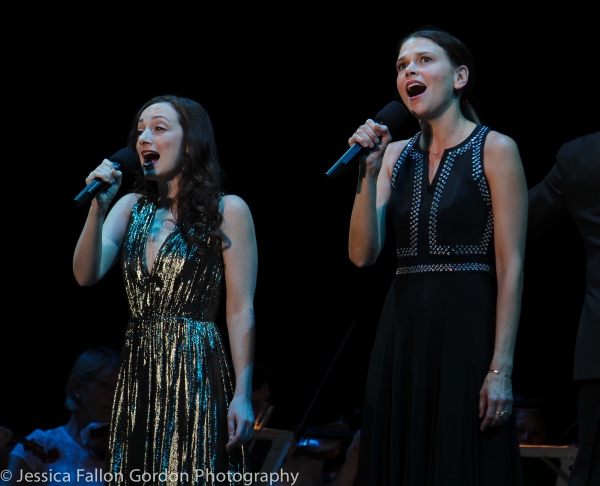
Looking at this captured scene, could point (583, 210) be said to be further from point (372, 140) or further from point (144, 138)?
point (144, 138)

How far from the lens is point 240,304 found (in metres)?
2.38

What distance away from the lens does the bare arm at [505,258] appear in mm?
2006

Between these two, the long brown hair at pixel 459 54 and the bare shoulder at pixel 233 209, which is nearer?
the long brown hair at pixel 459 54

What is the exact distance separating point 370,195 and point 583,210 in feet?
1.98

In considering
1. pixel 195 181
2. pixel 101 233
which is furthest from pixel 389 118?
pixel 101 233

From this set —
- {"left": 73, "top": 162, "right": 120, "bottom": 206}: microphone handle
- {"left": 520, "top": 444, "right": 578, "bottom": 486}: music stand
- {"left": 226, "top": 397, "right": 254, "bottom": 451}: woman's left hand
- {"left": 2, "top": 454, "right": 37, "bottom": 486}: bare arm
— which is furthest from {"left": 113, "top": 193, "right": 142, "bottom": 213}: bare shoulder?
{"left": 520, "top": 444, "right": 578, "bottom": 486}: music stand

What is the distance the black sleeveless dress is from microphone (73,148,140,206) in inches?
27.5

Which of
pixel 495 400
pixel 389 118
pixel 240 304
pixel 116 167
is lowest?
pixel 495 400

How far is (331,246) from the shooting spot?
5250mm

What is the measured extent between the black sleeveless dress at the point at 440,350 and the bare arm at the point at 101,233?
718mm

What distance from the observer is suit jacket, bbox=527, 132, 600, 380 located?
225 cm

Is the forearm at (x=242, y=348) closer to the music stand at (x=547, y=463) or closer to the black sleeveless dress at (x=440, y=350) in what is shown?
the black sleeveless dress at (x=440, y=350)

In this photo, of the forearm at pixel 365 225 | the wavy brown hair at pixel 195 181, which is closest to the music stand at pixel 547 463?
the forearm at pixel 365 225

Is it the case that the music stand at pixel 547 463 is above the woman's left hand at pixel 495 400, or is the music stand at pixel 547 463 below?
below
